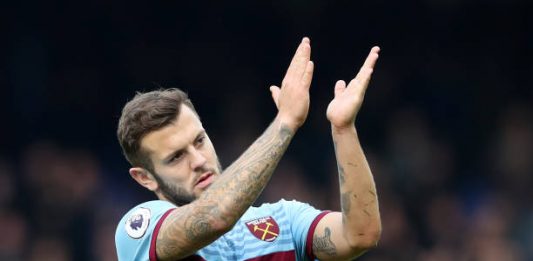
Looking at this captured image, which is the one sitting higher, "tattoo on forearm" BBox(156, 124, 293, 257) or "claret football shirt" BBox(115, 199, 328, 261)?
"tattoo on forearm" BBox(156, 124, 293, 257)

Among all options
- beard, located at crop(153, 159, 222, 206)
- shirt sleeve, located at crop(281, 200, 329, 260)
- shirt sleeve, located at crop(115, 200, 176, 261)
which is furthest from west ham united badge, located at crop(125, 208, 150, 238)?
shirt sleeve, located at crop(281, 200, 329, 260)

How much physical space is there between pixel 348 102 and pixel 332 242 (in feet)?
1.77

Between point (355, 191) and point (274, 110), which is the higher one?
point (355, 191)

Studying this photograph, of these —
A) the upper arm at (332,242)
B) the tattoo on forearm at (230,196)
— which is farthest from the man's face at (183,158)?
the upper arm at (332,242)

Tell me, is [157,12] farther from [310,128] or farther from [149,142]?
[149,142]

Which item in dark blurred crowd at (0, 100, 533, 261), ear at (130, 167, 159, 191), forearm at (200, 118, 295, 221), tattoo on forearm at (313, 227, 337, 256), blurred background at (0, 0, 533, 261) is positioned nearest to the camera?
forearm at (200, 118, 295, 221)

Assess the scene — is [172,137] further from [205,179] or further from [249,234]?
[249,234]

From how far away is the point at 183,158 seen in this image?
3713 mm

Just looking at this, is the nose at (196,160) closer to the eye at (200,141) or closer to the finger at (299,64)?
the eye at (200,141)

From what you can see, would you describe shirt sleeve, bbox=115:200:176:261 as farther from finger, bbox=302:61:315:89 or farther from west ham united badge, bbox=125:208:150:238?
finger, bbox=302:61:315:89

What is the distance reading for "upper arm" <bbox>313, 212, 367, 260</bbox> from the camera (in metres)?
3.58
